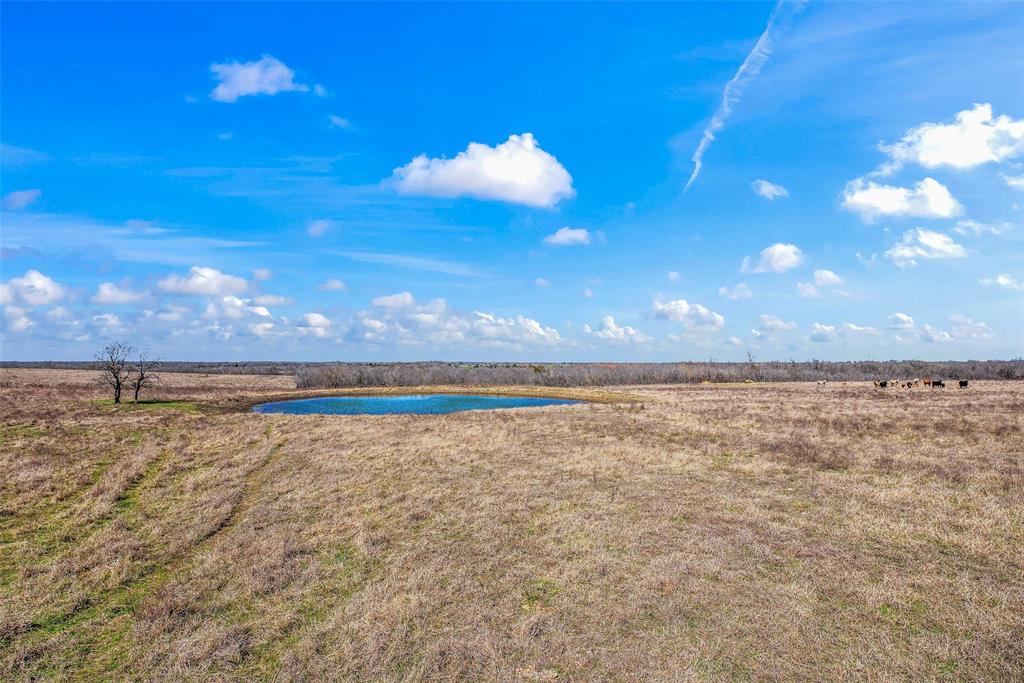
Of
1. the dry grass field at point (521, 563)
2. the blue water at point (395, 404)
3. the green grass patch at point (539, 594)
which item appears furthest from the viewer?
the blue water at point (395, 404)

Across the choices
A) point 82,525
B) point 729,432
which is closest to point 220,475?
point 82,525

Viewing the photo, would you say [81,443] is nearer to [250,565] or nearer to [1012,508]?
[250,565]

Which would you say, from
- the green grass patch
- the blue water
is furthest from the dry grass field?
the blue water

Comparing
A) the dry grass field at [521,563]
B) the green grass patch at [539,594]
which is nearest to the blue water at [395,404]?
the dry grass field at [521,563]

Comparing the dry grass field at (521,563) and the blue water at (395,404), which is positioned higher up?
the dry grass field at (521,563)

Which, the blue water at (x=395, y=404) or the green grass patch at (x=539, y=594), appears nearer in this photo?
the green grass patch at (x=539, y=594)

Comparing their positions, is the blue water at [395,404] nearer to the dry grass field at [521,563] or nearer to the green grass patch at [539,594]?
the dry grass field at [521,563]

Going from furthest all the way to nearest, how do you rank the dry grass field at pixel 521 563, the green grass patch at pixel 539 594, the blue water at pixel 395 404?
the blue water at pixel 395 404 < the green grass patch at pixel 539 594 < the dry grass field at pixel 521 563
